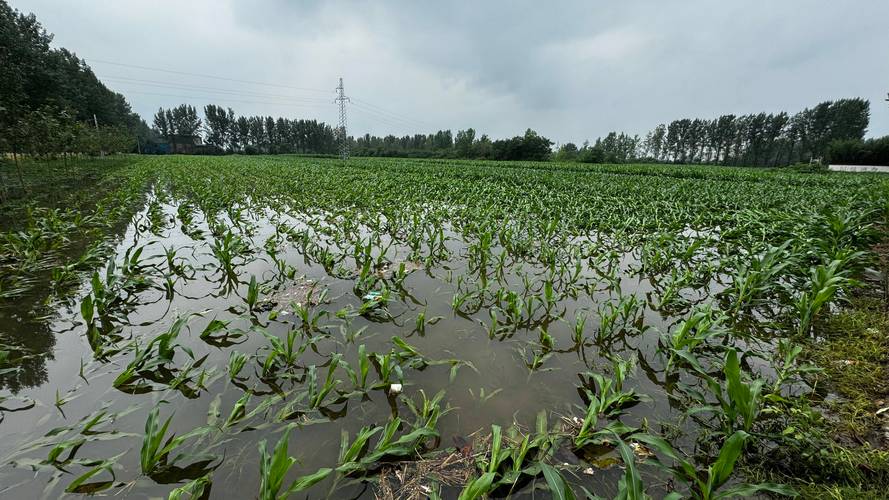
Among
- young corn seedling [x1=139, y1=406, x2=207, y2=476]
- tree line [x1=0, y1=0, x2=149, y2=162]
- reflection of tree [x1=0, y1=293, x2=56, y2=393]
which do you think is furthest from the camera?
tree line [x1=0, y1=0, x2=149, y2=162]

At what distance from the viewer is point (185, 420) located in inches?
80.9

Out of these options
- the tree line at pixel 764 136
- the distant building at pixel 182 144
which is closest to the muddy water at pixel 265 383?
the tree line at pixel 764 136

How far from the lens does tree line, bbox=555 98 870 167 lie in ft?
212

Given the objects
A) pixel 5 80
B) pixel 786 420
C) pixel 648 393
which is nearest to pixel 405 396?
pixel 648 393

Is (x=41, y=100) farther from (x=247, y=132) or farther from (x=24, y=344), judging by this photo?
(x=247, y=132)

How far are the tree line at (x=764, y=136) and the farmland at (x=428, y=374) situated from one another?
171 feet

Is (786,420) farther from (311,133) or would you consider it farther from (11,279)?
(311,133)

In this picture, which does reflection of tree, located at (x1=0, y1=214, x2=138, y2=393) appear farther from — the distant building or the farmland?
the distant building

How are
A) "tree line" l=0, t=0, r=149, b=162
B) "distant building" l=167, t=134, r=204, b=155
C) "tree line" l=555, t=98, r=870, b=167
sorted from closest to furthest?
"tree line" l=0, t=0, r=149, b=162, "tree line" l=555, t=98, r=870, b=167, "distant building" l=167, t=134, r=204, b=155

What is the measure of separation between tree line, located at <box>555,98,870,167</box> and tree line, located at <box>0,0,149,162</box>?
54090mm

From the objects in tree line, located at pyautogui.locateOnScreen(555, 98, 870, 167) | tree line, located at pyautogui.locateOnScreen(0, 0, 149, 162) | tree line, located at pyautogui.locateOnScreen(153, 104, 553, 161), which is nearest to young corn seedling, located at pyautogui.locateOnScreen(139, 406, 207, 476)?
tree line, located at pyautogui.locateOnScreen(0, 0, 149, 162)

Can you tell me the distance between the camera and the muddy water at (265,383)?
1729 millimetres

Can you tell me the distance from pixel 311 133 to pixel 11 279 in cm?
10573

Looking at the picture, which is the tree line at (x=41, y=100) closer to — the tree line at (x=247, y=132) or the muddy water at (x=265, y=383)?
the muddy water at (x=265, y=383)
